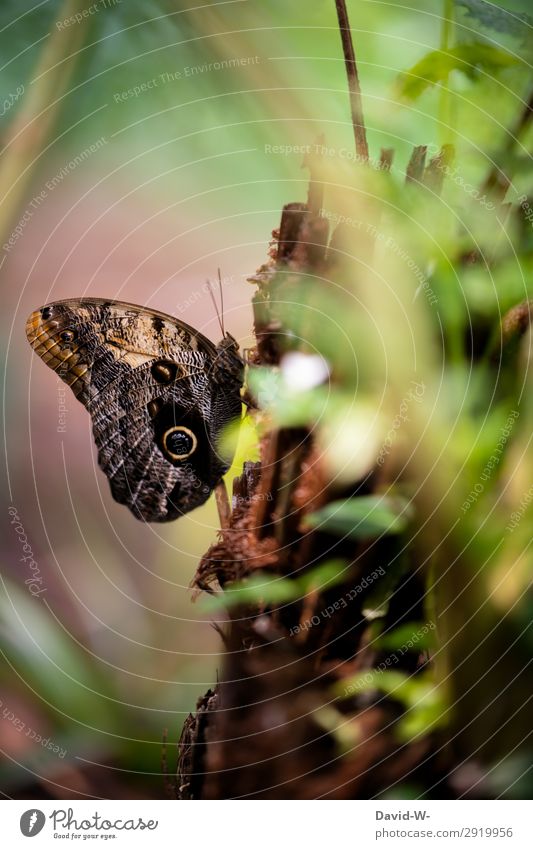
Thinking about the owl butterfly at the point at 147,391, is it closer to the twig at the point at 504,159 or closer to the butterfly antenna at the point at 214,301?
the butterfly antenna at the point at 214,301

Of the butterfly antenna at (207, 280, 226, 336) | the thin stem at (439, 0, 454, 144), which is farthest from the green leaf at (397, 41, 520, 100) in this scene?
the butterfly antenna at (207, 280, 226, 336)

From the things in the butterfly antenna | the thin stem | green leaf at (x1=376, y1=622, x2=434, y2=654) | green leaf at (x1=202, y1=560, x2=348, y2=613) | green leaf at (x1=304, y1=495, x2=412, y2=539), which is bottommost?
green leaf at (x1=376, y1=622, x2=434, y2=654)

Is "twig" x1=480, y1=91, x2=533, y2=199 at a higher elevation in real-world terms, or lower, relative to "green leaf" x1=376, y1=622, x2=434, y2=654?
higher

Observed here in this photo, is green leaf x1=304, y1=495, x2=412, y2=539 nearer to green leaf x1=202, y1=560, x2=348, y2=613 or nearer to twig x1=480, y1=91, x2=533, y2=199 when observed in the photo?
green leaf x1=202, y1=560, x2=348, y2=613

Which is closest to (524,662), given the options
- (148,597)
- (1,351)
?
(148,597)

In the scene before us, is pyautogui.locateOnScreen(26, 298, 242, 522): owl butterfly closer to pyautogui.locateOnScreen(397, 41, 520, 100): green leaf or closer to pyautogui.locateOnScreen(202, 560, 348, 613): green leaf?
pyautogui.locateOnScreen(202, 560, 348, 613): green leaf

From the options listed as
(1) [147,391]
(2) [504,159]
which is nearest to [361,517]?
(1) [147,391]

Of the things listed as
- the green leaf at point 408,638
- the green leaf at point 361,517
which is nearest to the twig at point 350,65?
the green leaf at point 361,517

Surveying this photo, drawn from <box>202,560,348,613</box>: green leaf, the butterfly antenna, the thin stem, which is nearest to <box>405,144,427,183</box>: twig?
the thin stem
